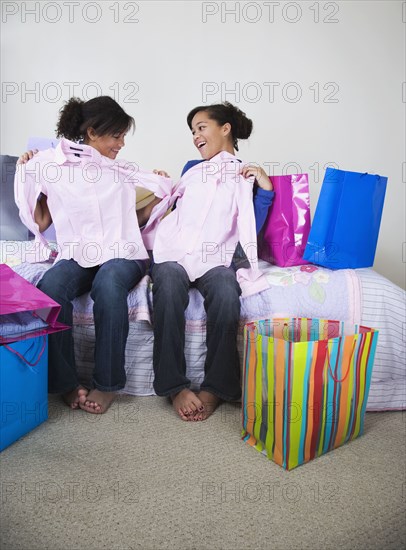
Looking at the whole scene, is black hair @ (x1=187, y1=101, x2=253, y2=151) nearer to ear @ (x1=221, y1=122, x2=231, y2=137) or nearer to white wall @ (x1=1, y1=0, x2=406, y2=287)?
ear @ (x1=221, y1=122, x2=231, y2=137)

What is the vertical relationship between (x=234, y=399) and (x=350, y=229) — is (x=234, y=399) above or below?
below

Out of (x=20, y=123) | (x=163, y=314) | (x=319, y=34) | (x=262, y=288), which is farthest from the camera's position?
(x=20, y=123)

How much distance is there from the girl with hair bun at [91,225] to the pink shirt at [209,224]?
0.25 feet

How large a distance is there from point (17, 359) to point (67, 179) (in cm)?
66

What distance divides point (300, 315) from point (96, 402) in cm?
65

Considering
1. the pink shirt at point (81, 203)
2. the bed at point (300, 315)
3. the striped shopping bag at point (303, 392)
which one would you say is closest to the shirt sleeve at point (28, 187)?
the pink shirt at point (81, 203)

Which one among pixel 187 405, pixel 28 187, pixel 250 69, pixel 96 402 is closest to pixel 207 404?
pixel 187 405

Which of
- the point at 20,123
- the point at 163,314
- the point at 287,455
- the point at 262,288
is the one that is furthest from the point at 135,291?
the point at 20,123

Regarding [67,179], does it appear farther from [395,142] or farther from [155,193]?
[395,142]

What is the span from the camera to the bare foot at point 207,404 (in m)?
1.38

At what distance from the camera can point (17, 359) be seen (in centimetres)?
120

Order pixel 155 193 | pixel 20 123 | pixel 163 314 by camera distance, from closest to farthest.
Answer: pixel 163 314 < pixel 155 193 < pixel 20 123

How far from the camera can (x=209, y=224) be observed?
1682 millimetres

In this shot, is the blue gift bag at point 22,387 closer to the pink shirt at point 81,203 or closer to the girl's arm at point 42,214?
the pink shirt at point 81,203
